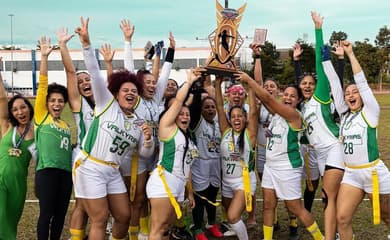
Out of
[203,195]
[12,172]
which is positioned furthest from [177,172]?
[12,172]

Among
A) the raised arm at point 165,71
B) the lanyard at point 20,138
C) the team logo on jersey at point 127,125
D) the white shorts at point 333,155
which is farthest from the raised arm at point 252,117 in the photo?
the lanyard at point 20,138

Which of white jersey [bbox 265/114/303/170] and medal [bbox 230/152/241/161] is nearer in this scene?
white jersey [bbox 265/114/303/170]

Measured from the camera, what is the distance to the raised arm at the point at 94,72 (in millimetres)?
4392

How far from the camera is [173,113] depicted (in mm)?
4758

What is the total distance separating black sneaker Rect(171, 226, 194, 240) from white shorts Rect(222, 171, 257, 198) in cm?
88

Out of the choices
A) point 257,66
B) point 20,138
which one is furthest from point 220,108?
point 20,138

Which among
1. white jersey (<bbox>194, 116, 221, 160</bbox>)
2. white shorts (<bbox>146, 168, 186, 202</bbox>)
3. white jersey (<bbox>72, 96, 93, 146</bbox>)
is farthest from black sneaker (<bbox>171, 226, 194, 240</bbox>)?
white jersey (<bbox>72, 96, 93, 146</bbox>)

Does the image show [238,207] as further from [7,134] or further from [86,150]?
[7,134]

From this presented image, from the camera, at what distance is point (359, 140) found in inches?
187

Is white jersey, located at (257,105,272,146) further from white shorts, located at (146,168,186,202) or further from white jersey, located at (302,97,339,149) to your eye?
white shorts, located at (146,168,186,202)

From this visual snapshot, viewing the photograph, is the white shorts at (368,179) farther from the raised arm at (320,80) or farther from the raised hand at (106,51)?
the raised hand at (106,51)

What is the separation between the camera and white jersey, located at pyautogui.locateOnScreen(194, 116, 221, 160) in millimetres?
5898

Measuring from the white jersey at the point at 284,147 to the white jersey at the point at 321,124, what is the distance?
176 mm

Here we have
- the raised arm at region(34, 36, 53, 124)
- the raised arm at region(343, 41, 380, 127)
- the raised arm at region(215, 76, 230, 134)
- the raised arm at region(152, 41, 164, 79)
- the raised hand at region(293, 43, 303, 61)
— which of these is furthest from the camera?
the raised hand at region(293, 43, 303, 61)
